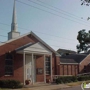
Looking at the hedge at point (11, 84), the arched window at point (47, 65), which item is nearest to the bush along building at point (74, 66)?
the arched window at point (47, 65)

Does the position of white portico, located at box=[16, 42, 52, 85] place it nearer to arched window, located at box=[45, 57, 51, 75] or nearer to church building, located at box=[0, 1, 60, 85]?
church building, located at box=[0, 1, 60, 85]

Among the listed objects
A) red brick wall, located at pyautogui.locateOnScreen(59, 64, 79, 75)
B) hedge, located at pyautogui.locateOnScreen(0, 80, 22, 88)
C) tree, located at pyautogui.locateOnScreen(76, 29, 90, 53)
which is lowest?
hedge, located at pyautogui.locateOnScreen(0, 80, 22, 88)

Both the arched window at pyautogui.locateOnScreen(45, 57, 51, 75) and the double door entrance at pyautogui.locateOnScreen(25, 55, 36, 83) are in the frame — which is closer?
the double door entrance at pyautogui.locateOnScreen(25, 55, 36, 83)

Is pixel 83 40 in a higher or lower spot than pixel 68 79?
higher

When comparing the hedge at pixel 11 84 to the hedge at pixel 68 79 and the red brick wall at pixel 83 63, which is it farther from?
the red brick wall at pixel 83 63

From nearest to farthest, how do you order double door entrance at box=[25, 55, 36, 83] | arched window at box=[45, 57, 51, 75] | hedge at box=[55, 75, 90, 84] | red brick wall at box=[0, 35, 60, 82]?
red brick wall at box=[0, 35, 60, 82] < hedge at box=[55, 75, 90, 84] < double door entrance at box=[25, 55, 36, 83] < arched window at box=[45, 57, 51, 75]

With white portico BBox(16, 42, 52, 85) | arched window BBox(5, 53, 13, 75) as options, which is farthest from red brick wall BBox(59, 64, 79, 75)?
arched window BBox(5, 53, 13, 75)

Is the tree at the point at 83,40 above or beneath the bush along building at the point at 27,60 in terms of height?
above

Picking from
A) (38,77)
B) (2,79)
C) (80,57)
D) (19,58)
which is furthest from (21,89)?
(80,57)

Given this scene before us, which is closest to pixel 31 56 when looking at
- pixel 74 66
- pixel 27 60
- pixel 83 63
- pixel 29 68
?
pixel 27 60

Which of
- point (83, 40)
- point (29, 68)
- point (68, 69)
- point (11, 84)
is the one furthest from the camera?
point (83, 40)

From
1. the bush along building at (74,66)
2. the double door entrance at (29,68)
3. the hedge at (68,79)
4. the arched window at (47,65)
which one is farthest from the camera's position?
the bush along building at (74,66)

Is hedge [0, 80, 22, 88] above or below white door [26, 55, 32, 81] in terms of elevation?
below

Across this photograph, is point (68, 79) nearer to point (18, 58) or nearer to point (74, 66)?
point (18, 58)
